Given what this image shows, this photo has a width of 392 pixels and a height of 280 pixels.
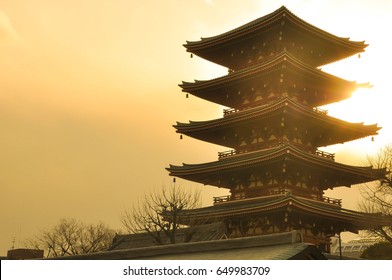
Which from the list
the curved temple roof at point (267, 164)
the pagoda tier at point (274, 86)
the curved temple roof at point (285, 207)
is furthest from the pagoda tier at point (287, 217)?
the pagoda tier at point (274, 86)

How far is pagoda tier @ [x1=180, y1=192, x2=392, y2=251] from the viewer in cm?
3488

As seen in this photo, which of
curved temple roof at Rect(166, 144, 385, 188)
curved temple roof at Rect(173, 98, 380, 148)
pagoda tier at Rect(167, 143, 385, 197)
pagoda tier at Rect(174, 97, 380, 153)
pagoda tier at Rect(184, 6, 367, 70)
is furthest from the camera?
pagoda tier at Rect(184, 6, 367, 70)

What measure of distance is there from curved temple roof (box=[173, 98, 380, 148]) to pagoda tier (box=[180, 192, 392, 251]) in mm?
5336

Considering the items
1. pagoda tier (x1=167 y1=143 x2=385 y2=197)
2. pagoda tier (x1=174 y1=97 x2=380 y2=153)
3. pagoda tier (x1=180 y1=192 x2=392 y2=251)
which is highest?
pagoda tier (x1=174 y1=97 x2=380 y2=153)

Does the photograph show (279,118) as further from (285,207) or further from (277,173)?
(285,207)

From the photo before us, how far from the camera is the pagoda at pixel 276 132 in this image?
120 ft

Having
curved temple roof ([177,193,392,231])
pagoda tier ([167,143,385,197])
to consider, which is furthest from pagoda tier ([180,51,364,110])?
curved temple roof ([177,193,392,231])

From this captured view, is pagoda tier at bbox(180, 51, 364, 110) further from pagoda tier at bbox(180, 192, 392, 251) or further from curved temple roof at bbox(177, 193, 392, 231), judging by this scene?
pagoda tier at bbox(180, 192, 392, 251)

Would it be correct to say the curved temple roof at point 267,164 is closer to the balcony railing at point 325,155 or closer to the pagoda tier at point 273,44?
the balcony railing at point 325,155

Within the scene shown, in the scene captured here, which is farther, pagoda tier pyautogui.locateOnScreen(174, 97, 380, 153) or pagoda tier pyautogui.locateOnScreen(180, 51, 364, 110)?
pagoda tier pyautogui.locateOnScreen(180, 51, 364, 110)

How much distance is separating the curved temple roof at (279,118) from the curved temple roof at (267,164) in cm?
240

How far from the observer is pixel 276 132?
38594 millimetres

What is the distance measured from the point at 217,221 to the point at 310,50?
1453 centimetres
